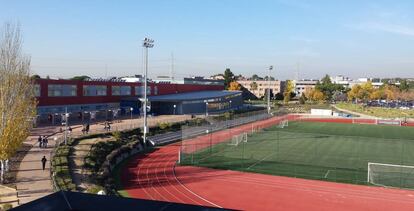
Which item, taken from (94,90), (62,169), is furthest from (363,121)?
(62,169)

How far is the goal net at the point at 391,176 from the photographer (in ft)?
97.9

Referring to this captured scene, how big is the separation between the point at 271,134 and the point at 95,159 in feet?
92.3

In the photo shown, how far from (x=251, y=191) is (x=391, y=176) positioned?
1154 centimetres

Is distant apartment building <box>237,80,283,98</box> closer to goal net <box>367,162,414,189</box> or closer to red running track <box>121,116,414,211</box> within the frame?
goal net <box>367,162,414,189</box>

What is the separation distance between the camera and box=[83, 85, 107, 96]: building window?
2393 inches

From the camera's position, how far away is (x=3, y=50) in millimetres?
26859

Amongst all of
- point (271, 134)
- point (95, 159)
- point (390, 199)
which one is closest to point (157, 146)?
point (95, 159)

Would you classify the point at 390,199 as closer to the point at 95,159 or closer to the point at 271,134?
the point at 95,159

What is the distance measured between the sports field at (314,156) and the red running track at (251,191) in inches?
81.7

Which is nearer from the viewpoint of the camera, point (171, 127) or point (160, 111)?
point (171, 127)

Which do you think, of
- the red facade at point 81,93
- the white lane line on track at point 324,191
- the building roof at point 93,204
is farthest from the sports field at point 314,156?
the building roof at point 93,204

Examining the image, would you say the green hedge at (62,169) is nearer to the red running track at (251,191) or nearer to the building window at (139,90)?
the red running track at (251,191)

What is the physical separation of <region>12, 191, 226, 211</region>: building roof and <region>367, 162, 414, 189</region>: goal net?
27330mm

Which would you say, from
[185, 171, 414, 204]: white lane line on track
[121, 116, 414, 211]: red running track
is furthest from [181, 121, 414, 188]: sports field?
[185, 171, 414, 204]: white lane line on track
